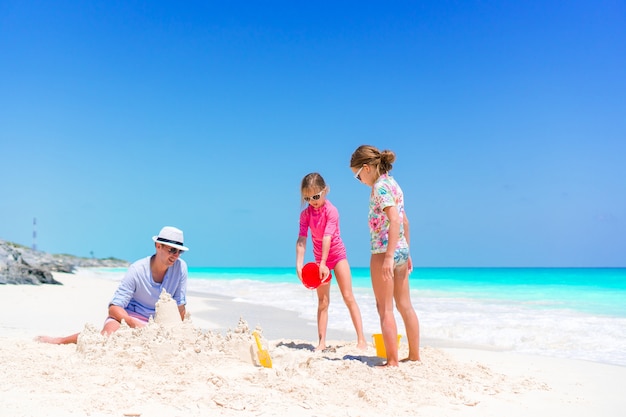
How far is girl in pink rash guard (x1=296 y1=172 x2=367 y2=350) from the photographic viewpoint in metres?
4.57

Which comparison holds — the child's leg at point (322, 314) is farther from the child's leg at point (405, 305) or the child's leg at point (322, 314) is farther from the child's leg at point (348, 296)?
the child's leg at point (405, 305)

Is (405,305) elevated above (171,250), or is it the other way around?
(171,250)

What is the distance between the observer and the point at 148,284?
165 inches

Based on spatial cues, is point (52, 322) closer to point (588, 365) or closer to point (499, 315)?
point (588, 365)

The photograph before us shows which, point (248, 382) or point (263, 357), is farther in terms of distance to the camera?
point (263, 357)

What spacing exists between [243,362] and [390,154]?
176cm

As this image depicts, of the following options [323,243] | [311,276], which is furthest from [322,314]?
[323,243]

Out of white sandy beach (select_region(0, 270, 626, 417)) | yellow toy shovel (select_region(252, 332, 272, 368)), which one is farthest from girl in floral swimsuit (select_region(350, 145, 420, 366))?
yellow toy shovel (select_region(252, 332, 272, 368))

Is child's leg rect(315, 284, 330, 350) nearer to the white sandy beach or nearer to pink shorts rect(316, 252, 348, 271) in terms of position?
pink shorts rect(316, 252, 348, 271)

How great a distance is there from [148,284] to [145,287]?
0.11 feet

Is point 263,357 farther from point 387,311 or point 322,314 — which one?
point 322,314

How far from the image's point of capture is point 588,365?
4.39 meters

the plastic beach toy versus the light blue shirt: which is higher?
the plastic beach toy

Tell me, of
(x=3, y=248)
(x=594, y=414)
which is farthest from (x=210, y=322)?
(x=3, y=248)
